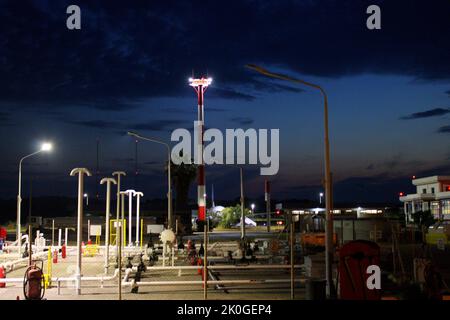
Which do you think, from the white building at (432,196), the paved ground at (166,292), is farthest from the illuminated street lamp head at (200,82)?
the paved ground at (166,292)

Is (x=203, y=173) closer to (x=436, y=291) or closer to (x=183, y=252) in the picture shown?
(x=183, y=252)

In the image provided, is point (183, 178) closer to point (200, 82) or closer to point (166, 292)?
point (200, 82)

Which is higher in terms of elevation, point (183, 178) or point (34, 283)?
point (183, 178)

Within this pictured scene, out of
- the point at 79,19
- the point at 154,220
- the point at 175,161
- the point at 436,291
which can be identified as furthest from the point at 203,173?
the point at 436,291

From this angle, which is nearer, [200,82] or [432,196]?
[200,82]

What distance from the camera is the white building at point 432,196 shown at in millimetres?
67938

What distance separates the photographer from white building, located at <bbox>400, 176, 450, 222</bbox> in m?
67.9

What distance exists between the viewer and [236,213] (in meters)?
83.2

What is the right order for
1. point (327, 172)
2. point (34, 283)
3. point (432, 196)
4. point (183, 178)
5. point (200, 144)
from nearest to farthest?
point (34, 283), point (327, 172), point (200, 144), point (432, 196), point (183, 178)

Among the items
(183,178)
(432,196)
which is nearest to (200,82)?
(183,178)

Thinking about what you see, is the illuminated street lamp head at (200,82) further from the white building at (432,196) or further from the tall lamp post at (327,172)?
the tall lamp post at (327,172)

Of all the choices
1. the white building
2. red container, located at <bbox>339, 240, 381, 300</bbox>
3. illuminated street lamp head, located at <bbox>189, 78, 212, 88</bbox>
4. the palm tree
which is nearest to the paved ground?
red container, located at <bbox>339, 240, 381, 300</bbox>

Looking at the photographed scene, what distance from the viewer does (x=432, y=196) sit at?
65.7 meters
